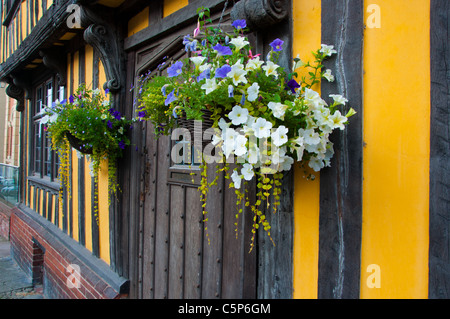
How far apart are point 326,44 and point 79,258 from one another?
140 inches

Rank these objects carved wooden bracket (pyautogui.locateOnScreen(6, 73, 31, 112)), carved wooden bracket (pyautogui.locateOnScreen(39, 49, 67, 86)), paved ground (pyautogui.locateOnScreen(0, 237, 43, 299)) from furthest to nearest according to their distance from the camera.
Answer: carved wooden bracket (pyautogui.locateOnScreen(6, 73, 31, 112))
paved ground (pyautogui.locateOnScreen(0, 237, 43, 299))
carved wooden bracket (pyautogui.locateOnScreen(39, 49, 67, 86))

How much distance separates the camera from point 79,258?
3.81 meters

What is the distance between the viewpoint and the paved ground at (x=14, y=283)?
487 centimetres

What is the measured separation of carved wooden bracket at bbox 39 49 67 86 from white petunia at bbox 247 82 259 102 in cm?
390

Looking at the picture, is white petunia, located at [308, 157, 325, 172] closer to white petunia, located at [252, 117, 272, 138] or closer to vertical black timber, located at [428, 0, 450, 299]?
white petunia, located at [252, 117, 272, 138]

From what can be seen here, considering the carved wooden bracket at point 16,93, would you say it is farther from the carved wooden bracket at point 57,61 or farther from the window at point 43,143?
the carved wooden bracket at point 57,61

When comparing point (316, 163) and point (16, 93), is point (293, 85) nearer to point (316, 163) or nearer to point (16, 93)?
point (316, 163)

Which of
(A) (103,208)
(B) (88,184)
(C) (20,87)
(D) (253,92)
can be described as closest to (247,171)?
(D) (253,92)

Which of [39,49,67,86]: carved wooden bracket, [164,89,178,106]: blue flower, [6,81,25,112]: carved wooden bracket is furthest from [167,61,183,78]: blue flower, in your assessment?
[6,81,25,112]: carved wooden bracket

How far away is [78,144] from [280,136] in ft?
7.22

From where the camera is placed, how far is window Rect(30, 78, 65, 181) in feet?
16.2

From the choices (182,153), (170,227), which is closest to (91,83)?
(182,153)

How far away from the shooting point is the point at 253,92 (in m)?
1.38
